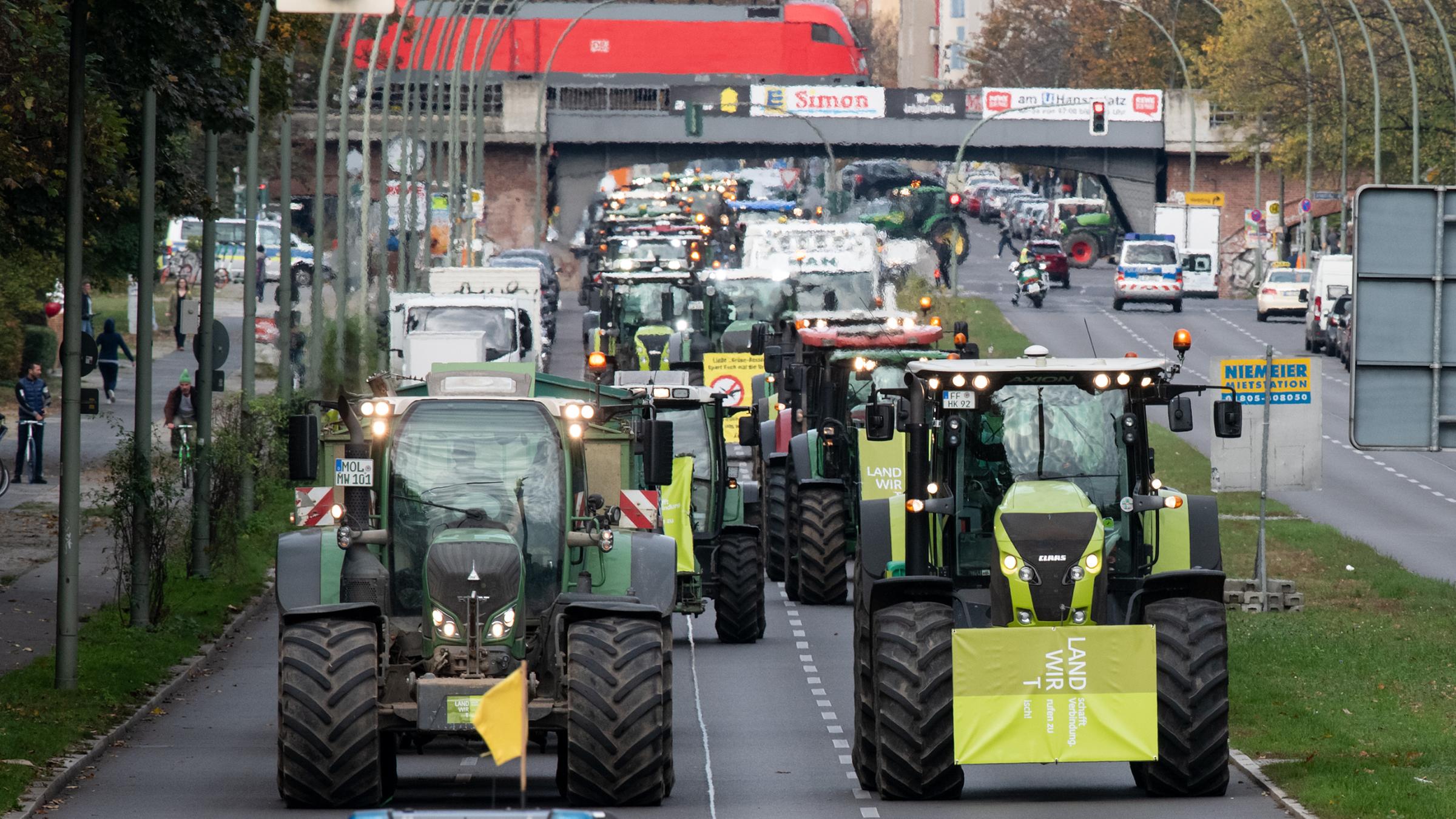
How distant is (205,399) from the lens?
26.6 meters

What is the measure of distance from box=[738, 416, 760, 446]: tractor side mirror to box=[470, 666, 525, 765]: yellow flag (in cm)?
1794

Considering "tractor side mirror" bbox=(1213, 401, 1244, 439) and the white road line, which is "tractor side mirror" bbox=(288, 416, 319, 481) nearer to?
the white road line

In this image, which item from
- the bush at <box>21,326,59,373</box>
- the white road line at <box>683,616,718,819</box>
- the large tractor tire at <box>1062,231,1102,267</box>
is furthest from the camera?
the large tractor tire at <box>1062,231,1102,267</box>

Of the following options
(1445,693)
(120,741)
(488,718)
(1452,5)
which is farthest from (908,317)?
(1452,5)

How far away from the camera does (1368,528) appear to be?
3675 cm

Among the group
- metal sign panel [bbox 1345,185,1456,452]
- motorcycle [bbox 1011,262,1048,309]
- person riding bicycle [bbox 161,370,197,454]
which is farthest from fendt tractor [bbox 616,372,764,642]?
motorcycle [bbox 1011,262,1048,309]

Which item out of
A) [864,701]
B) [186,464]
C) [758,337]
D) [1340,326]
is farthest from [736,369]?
[1340,326]

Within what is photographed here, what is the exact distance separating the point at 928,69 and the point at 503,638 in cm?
17787

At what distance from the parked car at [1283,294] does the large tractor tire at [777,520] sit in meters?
48.0

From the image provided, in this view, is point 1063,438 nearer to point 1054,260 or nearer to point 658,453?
point 658,453

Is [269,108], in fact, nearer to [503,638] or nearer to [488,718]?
[503,638]

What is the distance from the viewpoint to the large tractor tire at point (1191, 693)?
14273 mm

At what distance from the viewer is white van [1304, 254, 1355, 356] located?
6209 cm

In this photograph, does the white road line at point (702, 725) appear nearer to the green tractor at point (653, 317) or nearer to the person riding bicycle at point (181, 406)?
the person riding bicycle at point (181, 406)
